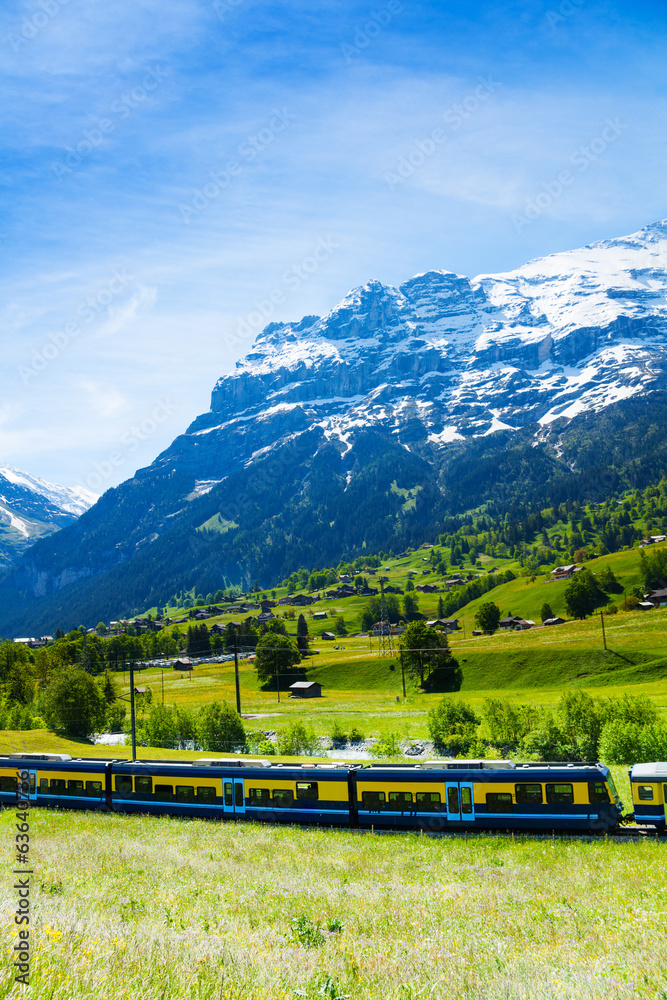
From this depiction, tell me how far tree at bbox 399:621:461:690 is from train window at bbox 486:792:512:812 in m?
80.3

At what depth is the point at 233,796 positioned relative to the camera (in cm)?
3809

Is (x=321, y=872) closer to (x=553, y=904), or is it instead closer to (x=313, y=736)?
(x=553, y=904)

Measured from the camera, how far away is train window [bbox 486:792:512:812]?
32.4 metres

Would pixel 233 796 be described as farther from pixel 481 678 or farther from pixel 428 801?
pixel 481 678

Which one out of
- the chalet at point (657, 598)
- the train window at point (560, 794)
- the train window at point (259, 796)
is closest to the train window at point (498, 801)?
the train window at point (560, 794)

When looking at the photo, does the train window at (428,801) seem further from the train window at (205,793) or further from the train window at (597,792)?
the train window at (205,793)

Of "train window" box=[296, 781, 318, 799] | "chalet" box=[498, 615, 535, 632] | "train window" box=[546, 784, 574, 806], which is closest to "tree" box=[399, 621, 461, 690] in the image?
"chalet" box=[498, 615, 535, 632]

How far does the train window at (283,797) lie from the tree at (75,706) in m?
72.0

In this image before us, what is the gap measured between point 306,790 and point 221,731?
→ 45.2m

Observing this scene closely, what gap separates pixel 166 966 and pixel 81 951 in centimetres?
134

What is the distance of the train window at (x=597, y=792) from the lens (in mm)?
30984

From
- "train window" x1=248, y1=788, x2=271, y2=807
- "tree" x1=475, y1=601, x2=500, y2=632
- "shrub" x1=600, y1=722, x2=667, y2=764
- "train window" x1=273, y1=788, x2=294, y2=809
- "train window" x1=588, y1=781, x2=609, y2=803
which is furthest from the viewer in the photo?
"tree" x1=475, y1=601, x2=500, y2=632

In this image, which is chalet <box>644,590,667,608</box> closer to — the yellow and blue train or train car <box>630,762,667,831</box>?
train car <box>630,762,667,831</box>

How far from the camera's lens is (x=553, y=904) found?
18.7 metres
